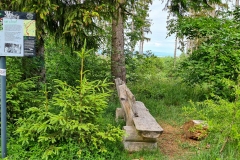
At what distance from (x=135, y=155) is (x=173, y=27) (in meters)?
5.20

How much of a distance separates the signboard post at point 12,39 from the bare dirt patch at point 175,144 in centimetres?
258

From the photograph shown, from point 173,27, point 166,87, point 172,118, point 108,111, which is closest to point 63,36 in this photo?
point 108,111

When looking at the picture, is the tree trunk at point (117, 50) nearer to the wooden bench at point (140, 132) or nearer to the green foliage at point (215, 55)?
the green foliage at point (215, 55)

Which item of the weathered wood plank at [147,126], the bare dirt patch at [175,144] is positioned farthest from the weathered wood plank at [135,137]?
the bare dirt patch at [175,144]

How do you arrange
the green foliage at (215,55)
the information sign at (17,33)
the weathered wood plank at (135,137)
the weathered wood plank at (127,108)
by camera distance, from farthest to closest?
1. the green foliage at (215,55)
2. the weathered wood plank at (127,108)
3. the weathered wood plank at (135,137)
4. the information sign at (17,33)

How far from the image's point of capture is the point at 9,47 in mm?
3314

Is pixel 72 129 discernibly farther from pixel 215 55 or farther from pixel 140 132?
pixel 215 55

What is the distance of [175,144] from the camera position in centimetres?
437

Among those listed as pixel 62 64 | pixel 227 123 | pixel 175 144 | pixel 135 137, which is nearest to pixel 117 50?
pixel 62 64

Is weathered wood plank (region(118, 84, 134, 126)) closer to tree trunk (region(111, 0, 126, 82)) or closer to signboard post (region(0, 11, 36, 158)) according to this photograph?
signboard post (region(0, 11, 36, 158))

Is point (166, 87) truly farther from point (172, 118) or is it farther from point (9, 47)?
point (9, 47)

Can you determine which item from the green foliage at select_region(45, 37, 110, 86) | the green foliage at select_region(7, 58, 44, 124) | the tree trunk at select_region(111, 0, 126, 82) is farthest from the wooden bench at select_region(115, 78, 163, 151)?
the tree trunk at select_region(111, 0, 126, 82)

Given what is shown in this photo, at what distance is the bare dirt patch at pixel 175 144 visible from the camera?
3916mm

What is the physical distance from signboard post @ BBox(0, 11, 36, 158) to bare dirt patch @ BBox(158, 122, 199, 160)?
8.47ft
